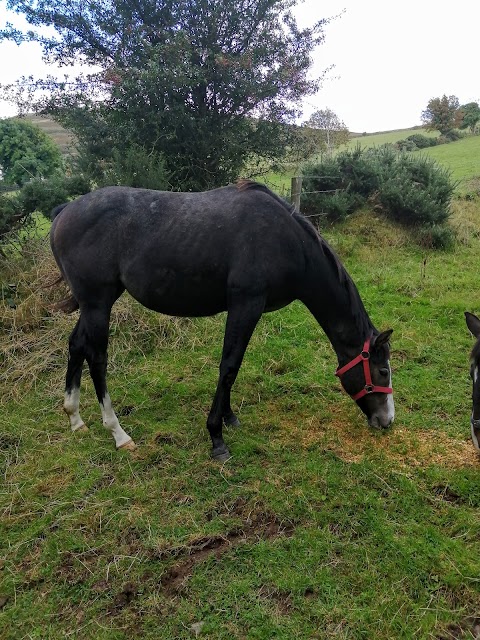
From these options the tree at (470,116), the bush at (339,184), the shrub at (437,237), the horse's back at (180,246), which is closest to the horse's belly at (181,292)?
the horse's back at (180,246)

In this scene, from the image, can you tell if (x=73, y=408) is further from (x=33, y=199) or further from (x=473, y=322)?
(x=33, y=199)

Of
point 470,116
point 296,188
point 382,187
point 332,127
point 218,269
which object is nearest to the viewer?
point 218,269

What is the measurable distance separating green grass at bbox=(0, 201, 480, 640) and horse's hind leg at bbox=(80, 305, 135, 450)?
0.13 metres

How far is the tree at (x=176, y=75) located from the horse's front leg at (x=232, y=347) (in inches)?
166

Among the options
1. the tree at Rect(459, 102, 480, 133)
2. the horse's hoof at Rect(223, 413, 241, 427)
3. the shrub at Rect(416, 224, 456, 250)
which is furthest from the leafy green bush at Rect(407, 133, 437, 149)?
the horse's hoof at Rect(223, 413, 241, 427)

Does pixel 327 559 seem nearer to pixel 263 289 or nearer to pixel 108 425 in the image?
pixel 263 289

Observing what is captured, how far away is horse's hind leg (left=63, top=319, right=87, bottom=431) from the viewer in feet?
10.9

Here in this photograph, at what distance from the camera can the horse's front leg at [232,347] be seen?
9.48 ft

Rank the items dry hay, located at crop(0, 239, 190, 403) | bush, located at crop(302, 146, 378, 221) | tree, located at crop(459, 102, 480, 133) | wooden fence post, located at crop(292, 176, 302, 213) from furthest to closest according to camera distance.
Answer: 1. tree, located at crop(459, 102, 480, 133)
2. bush, located at crop(302, 146, 378, 221)
3. wooden fence post, located at crop(292, 176, 302, 213)
4. dry hay, located at crop(0, 239, 190, 403)

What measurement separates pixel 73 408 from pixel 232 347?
152cm

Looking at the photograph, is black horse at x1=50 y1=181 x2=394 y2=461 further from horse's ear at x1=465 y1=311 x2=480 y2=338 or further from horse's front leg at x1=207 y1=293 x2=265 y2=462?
horse's ear at x1=465 y1=311 x2=480 y2=338

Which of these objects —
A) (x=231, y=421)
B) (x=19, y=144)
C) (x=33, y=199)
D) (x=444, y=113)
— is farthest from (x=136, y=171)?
(x=444, y=113)

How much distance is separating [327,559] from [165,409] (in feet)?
6.53

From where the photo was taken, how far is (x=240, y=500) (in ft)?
8.79
